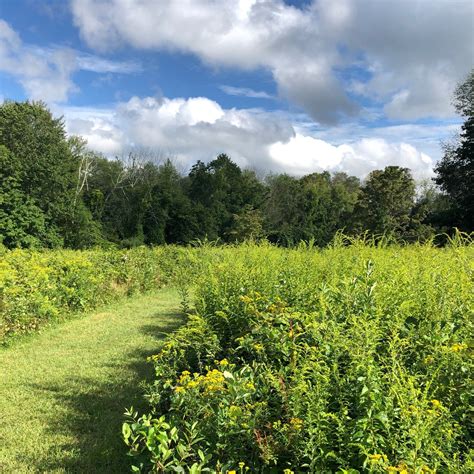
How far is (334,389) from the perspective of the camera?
6.78 feet

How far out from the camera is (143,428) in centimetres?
213

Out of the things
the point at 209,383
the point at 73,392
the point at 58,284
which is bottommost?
the point at 73,392

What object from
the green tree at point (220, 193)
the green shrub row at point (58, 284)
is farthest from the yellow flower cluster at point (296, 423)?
the green tree at point (220, 193)

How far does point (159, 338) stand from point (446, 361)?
5453 millimetres

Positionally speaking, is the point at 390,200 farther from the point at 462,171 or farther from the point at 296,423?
the point at 296,423

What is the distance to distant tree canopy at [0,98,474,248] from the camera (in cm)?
2544

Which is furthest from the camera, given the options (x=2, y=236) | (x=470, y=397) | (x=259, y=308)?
(x=2, y=236)

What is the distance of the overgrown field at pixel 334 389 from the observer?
177cm

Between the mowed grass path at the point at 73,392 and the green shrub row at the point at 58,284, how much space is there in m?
0.37

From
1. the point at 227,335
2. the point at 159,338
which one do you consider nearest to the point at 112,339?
the point at 159,338

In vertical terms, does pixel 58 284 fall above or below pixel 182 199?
below

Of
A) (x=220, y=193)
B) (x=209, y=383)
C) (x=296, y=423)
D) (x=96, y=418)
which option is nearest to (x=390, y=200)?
(x=220, y=193)

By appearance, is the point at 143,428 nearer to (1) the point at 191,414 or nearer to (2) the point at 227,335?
(1) the point at 191,414

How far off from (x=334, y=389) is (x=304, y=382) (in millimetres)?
169
